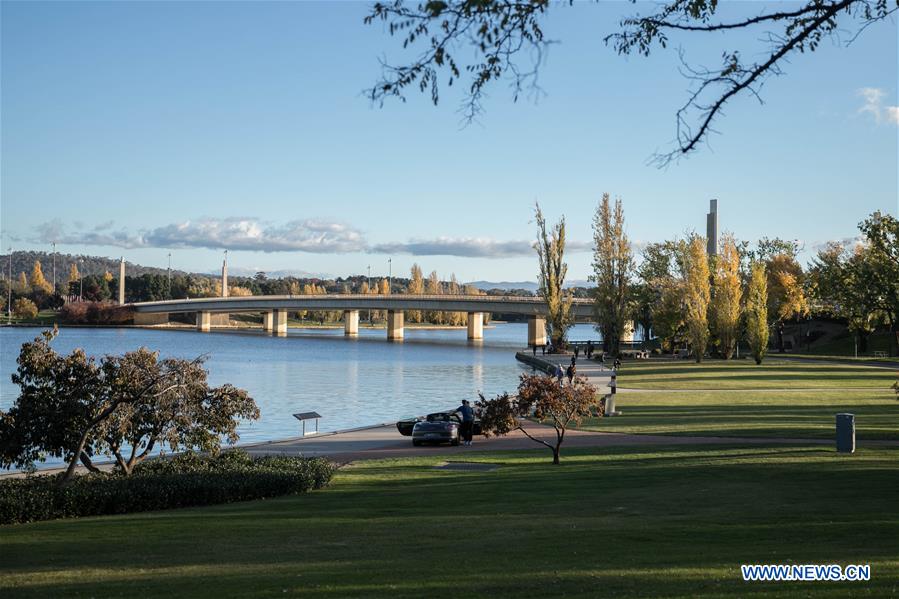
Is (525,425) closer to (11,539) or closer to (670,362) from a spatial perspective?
(11,539)

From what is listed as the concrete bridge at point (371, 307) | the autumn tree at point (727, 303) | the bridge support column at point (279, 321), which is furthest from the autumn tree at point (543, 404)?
the bridge support column at point (279, 321)

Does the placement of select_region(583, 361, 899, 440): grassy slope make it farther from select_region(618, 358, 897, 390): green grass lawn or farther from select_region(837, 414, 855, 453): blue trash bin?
select_region(837, 414, 855, 453): blue trash bin

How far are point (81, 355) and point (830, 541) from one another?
A: 15.6 metres

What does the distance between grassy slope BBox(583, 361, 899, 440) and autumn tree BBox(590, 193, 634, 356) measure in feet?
48.3

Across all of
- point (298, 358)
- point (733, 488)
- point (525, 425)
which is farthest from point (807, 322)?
point (733, 488)

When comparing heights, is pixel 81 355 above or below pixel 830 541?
above

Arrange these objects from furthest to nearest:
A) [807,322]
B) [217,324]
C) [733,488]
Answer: [217,324] < [807,322] < [733,488]

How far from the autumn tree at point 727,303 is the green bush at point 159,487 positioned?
2307 inches

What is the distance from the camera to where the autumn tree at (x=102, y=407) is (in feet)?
64.5

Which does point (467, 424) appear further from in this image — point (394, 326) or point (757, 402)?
point (394, 326)

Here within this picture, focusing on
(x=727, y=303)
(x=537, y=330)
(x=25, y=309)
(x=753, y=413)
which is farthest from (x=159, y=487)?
(x=25, y=309)

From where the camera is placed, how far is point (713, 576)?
33.5ft

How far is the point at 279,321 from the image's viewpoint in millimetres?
162500

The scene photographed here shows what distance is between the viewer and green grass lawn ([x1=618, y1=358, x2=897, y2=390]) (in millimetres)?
50156
